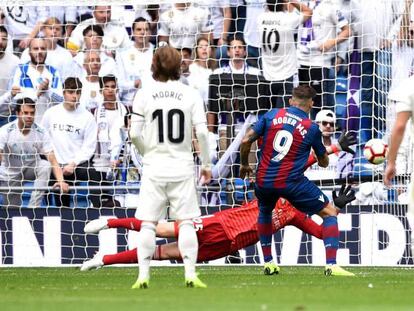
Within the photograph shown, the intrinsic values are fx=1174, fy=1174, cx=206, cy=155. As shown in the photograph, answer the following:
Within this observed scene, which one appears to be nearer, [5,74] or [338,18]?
[338,18]

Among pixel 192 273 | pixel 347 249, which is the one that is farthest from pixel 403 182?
pixel 192 273

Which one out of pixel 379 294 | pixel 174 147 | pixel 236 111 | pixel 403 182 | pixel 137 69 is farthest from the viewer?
pixel 137 69

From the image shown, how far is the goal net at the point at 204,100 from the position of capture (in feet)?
54.9

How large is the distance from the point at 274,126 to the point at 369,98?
474 cm

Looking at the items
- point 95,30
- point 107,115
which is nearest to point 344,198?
point 107,115

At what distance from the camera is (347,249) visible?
1648 centimetres

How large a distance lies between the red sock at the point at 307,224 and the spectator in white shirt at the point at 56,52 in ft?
20.6

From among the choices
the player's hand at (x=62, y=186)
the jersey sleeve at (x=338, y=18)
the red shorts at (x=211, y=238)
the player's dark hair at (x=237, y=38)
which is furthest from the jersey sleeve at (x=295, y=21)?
the red shorts at (x=211, y=238)

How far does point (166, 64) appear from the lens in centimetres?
1051

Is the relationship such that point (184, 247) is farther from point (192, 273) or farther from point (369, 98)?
point (369, 98)

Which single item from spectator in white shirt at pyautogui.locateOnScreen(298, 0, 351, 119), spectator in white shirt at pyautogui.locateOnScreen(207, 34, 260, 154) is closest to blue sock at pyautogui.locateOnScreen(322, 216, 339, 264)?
spectator in white shirt at pyautogui.locateOnScreen(207, 34, 260, 154)

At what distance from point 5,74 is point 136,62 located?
2122mm

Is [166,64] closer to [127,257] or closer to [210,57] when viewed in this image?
[127,257]

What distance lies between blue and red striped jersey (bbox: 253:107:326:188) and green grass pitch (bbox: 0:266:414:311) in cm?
114
